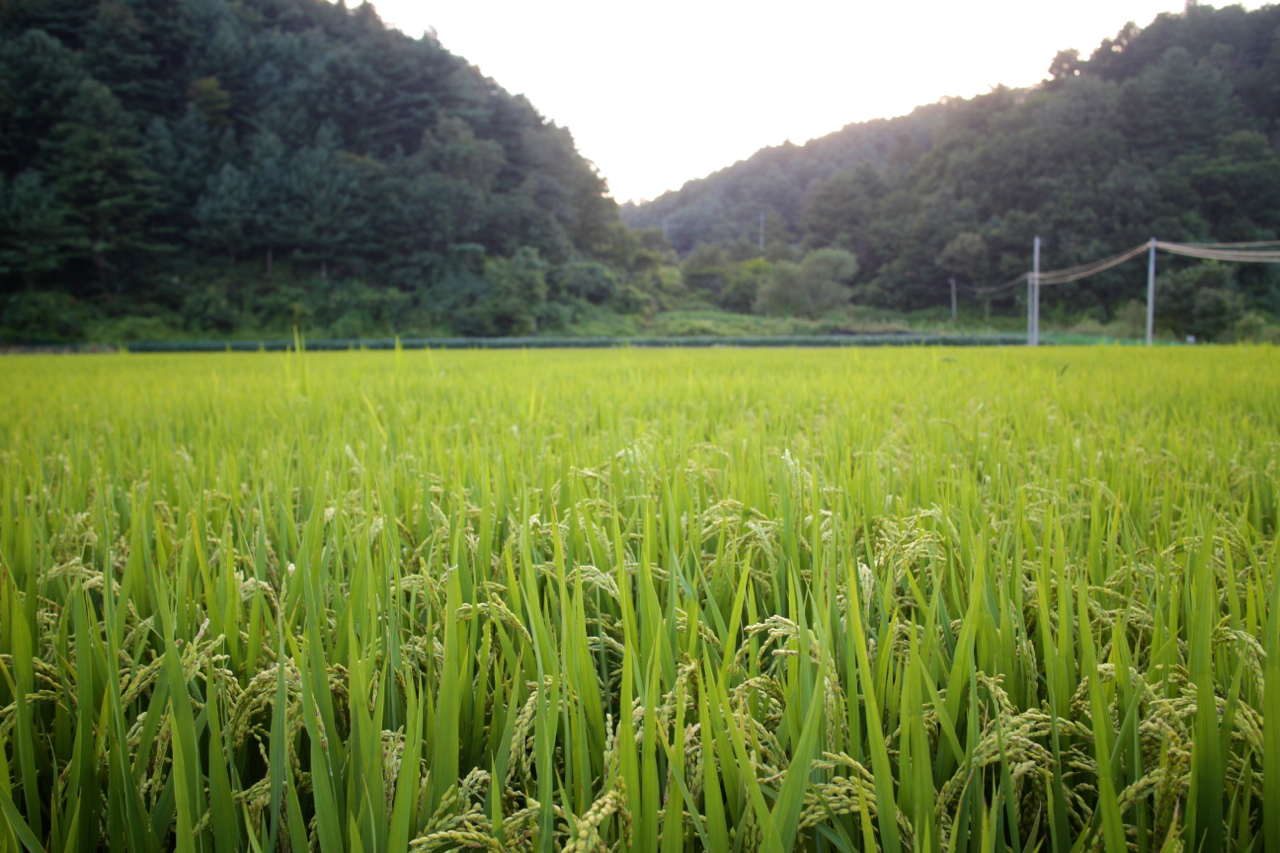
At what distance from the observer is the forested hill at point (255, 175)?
25750mm

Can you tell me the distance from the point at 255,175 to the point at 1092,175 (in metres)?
46.4

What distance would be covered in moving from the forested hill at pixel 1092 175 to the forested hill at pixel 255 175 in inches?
935

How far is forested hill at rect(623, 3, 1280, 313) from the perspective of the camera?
116 feet

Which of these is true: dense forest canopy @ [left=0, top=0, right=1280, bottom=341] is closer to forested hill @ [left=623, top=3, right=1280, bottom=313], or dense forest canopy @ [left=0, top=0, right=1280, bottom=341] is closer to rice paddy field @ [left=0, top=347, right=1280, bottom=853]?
forested hill @ [left=623, top=3, right=1280, bottom=313]

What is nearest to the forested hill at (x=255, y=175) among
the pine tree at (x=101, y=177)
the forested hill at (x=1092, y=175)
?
the pine tree at (x=101, y=177)

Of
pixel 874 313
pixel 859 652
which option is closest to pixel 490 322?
pixel 874 313

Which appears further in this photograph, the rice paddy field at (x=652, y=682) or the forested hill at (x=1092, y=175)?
the forested hill at (x=1092, y=175)

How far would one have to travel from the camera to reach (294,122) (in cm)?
3119

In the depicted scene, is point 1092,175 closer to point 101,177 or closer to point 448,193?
point 448,193

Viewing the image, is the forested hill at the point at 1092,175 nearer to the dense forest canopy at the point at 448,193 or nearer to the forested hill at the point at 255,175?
the dense forest canopy at the point at 448,193

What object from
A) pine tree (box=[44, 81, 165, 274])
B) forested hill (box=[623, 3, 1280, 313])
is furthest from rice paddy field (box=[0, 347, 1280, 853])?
forested hill (box=[623, 3, 1280, 313])

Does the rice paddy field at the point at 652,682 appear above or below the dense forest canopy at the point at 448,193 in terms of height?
below

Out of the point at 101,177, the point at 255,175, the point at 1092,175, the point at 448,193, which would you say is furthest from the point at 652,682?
the point at 1092,175

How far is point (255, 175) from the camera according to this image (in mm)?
28688
